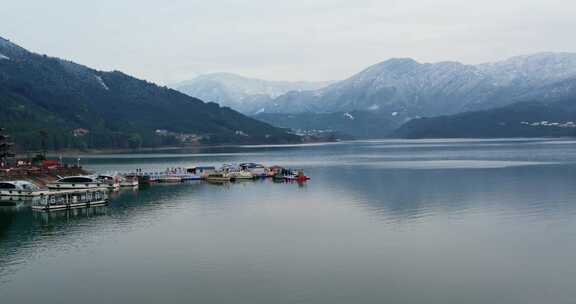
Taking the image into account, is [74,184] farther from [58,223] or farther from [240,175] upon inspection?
[240,175]

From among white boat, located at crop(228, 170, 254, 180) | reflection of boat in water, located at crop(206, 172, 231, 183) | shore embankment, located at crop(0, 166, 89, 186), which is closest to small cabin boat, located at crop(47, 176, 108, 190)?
shore embankment, located at crop(0, 166, 89, 186)

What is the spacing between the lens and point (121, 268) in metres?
45.5

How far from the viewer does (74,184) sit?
97438mm

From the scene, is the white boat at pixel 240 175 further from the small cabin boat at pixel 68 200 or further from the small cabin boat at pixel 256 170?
the small cabin boat at pixel 68 200

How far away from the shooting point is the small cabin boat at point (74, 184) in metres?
97.2

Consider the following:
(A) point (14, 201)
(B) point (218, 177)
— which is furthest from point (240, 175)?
(A) point (14, 201)

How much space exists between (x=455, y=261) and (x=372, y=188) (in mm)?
54815

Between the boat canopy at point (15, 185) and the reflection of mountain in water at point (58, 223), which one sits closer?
the reflection of mountain in water at point (58, 223)

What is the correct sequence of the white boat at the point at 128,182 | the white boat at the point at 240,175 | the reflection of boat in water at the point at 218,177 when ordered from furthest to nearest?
the white boat at the point at 240,175
the reflection of boat in water at the point at 218,177
the white boat at the point at 128,182

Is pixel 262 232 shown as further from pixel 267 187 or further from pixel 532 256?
pixel 267 187

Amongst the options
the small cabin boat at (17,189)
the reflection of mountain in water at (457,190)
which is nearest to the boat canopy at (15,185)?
the small cabin boat at (17,189)

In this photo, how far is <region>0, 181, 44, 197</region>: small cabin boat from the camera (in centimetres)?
8788

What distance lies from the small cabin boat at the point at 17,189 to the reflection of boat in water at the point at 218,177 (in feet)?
126

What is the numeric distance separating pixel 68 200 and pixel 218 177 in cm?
4651
